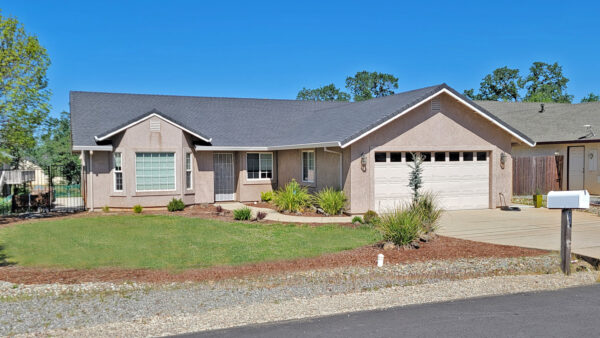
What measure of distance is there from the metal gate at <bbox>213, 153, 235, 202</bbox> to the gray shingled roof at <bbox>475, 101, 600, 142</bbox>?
1652cm

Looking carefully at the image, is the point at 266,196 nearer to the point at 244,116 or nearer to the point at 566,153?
the point at 244,116

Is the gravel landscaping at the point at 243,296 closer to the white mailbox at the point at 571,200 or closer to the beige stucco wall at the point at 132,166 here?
the white mailbox at the point at 571,200

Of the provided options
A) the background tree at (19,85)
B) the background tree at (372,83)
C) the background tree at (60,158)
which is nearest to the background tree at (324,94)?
the background tree at (372,83)

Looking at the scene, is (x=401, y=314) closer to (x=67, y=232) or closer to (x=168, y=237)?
(x=168, y=237)

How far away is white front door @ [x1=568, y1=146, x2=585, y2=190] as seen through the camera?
25.8 m

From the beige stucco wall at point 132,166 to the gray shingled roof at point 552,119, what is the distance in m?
19.0

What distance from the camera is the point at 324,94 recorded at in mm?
71062

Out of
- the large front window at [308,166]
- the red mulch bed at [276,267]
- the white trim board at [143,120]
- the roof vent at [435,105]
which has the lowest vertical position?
the red mulch bed at [276,267]

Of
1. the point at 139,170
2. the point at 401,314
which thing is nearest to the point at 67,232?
the point at 139,170

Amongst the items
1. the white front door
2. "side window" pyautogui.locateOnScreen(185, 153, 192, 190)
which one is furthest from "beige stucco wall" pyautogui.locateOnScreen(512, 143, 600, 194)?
"side window" pyautogui.locateOnScreen(185, 153, 192, 190)

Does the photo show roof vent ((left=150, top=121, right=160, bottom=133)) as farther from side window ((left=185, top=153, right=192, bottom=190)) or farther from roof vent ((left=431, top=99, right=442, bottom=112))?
roof vent ((left=431, top=99, right=442, bottom=112))

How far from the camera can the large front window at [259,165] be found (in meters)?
24.2

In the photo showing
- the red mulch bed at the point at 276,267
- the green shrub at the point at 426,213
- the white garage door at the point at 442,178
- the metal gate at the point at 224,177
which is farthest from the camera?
the metal gate at the point at 224,177

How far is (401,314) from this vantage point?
7.12 m
